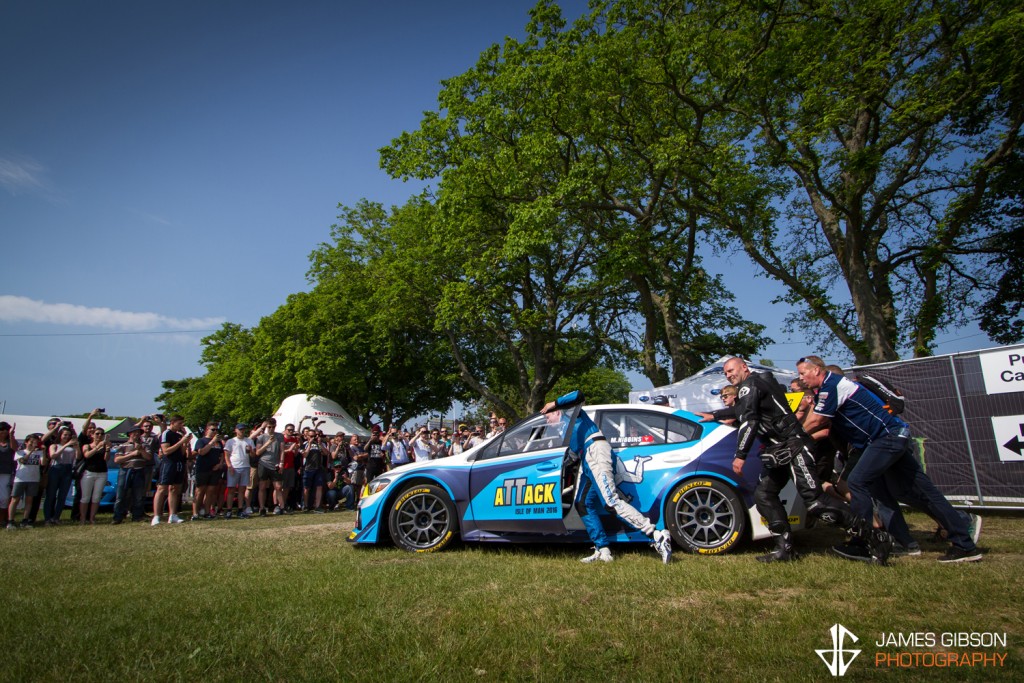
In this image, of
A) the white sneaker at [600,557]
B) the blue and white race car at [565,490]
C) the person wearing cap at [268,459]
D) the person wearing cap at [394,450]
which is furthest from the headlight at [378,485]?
the person wearing cap at [394,450]

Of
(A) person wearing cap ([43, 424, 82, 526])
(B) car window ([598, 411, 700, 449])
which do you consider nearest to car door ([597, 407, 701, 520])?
(B) car window ([598, 411, 700, 449])

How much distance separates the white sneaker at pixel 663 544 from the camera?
508 centimetres

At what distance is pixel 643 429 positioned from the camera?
19.9 ft

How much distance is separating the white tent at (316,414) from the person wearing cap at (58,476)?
12330mm

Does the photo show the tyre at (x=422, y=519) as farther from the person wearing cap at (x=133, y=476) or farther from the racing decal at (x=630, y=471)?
the person wearing cap at (x=133, y=476)

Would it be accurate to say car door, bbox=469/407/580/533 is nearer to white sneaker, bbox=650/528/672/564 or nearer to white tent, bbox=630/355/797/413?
white sneaker, bbox=650/528/672/564

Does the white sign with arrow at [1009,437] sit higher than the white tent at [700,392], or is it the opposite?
the white tent at [700,392]

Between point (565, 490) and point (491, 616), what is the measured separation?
224cm

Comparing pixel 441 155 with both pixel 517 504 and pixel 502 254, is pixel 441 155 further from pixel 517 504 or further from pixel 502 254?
pixel 517 504

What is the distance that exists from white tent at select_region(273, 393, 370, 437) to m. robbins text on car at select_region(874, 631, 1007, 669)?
21.5 m

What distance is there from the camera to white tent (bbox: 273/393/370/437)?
23.0 m

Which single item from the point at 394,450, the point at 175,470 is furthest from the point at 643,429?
the point at 394,450

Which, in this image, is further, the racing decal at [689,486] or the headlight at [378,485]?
the headlight at [378,485]

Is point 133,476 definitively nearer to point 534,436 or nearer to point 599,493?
point 534,436
